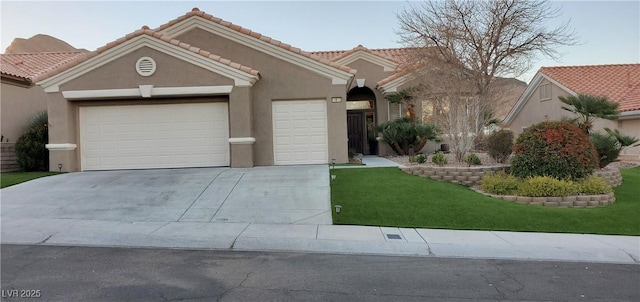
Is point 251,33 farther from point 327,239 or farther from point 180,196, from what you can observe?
point 327,239

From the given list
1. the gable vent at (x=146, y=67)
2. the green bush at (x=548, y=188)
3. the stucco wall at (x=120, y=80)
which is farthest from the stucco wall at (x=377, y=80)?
the gable vent at (x=146, y=67)

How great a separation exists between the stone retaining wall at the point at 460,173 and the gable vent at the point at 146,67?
8.84 m

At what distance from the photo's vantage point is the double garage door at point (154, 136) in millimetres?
12625

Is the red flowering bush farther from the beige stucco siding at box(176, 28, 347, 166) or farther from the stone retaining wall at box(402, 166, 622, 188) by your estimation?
the beige stucco siding at box(176, 28, 347, 166)

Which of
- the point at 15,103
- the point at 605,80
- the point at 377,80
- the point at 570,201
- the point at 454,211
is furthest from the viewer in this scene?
the point at 605,80

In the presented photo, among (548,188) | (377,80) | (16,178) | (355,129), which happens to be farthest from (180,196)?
(377,80)

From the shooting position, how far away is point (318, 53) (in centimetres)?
2164

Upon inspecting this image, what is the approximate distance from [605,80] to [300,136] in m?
19.1

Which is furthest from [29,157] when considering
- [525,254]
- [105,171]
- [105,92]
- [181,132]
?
[525,254]

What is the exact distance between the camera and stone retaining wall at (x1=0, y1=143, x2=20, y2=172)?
1318cm

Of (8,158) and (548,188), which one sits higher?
(8,158)

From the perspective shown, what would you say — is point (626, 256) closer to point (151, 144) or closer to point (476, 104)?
point (476, 104)

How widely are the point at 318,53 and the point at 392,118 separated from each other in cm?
677

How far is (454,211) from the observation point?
324 inches
